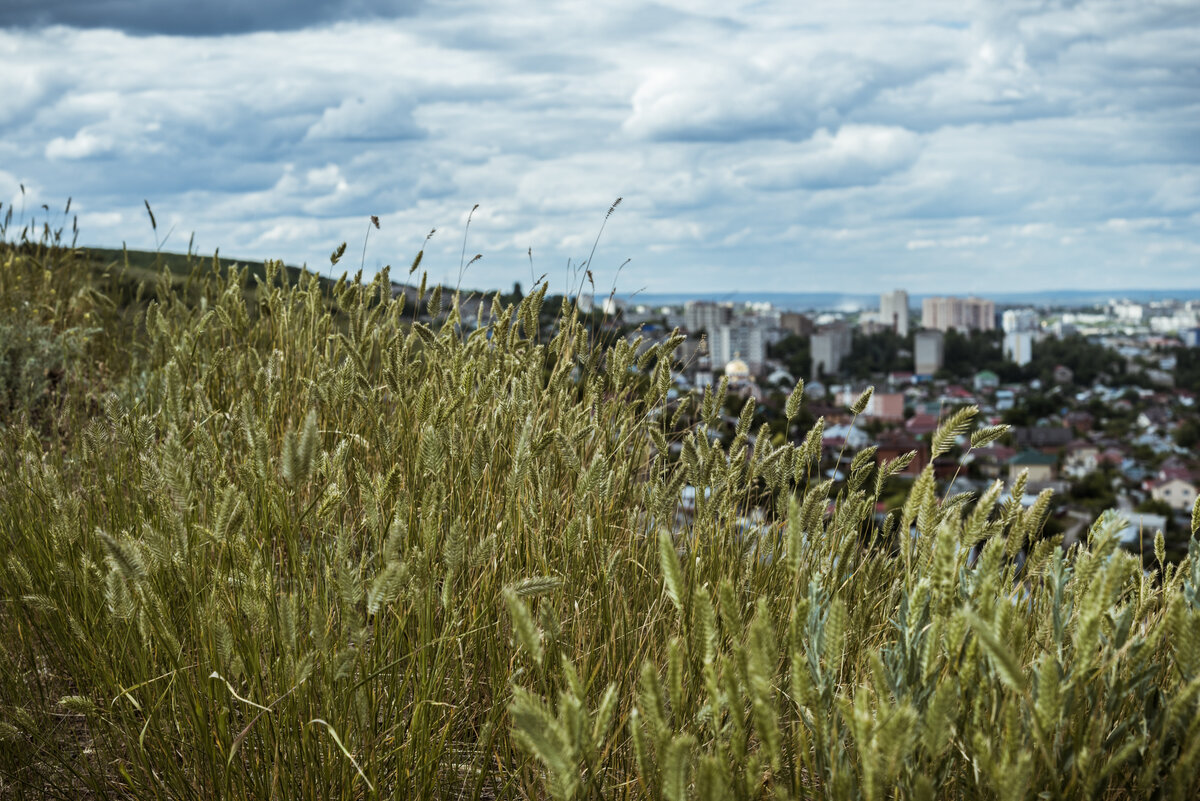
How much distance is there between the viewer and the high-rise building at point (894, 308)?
97.1m

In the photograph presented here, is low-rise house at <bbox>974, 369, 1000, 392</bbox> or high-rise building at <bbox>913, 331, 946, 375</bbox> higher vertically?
high-rise building at <bbox>913, 331, 946, 375</bbox>

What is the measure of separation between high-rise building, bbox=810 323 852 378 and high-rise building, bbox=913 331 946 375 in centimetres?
451

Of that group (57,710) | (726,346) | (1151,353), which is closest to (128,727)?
(57,710)

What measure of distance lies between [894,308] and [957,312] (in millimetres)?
6347

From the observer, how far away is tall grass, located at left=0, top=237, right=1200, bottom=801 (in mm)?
1195

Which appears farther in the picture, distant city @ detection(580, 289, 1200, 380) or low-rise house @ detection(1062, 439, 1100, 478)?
distant city @ detection(580, 289, 1200, 380)

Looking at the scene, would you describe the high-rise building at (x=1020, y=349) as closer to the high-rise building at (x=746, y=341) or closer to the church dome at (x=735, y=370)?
the high-rise building at (x=746, y=341)

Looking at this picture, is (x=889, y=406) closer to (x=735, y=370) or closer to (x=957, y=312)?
(x=735, y=370)

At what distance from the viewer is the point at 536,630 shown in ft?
3.99

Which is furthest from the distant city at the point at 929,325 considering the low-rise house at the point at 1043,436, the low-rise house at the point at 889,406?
the low-rise house at the point at 1043,436

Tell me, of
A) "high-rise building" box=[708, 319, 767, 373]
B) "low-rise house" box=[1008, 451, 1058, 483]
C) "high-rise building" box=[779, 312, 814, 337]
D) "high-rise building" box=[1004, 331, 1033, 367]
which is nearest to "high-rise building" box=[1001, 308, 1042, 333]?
"high-rise building" box=[1004, 331, 1033, 367]

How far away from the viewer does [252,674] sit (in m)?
1.76

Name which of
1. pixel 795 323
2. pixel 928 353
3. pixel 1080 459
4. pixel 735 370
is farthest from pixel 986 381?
pixel 735 370

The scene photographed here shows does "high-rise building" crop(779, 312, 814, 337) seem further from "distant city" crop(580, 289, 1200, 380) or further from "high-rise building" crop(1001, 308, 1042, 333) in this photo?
"high-rise building" crop(1001, 308, 1042, 333)
